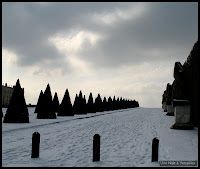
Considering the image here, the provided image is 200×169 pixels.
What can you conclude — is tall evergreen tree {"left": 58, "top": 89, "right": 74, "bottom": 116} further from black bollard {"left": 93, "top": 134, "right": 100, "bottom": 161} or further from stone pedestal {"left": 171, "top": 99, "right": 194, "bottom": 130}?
black bollard {"left": 93, "top": 134, "right": 100, "bottom": 161}

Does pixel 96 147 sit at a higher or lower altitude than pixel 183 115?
lower

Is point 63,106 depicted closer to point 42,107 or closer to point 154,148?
point 42,107

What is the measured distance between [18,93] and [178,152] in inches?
550

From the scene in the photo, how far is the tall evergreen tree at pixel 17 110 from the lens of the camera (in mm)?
16484

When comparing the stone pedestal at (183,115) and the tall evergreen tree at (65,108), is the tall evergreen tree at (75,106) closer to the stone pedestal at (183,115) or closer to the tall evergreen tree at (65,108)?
Answer: the tall evergreen tree at (65,108)

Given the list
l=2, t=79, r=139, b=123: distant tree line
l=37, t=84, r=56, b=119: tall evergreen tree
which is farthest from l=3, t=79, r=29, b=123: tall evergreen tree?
l=37, t=84, r=56, b=119: tall evergreen tree

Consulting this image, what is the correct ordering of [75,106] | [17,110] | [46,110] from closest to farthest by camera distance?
1. [17,110]
2. [46,110]
3. [75,106]

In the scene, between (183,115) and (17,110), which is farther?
(17,110)

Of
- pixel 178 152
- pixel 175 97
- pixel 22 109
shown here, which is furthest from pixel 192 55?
pixel 22 109

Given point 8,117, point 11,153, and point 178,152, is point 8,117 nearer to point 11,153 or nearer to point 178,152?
point 11,153

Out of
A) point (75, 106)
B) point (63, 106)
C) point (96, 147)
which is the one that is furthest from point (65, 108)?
point (96, 147)

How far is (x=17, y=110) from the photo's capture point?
16.8 metres

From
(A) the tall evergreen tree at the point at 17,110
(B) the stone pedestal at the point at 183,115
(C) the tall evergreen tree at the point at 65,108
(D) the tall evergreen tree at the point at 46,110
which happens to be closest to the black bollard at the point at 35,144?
(B) the stone pedestal at the point at 183,115

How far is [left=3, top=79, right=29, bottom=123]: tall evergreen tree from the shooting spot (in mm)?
16484
